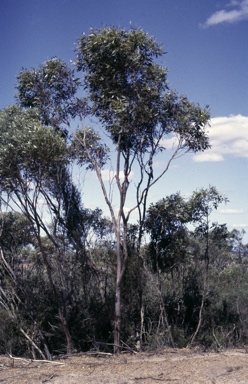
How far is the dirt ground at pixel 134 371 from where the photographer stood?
779 cm

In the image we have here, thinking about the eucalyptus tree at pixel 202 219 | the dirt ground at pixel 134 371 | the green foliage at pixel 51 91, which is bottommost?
the dirt ground at pixel 134 371

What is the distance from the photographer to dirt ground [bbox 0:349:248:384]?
7793 mm

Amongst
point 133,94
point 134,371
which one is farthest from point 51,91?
point 134,371

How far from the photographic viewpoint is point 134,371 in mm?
8383

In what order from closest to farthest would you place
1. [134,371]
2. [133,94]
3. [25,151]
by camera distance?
[134,371], [25,151], [133,94]

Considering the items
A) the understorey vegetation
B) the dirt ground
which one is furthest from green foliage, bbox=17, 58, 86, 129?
the dirt ground

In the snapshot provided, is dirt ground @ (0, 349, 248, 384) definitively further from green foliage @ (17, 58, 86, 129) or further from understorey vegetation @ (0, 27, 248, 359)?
green foliage @ (17, 58, 86, 129)

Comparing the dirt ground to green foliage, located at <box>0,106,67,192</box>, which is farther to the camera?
green foliage, located at <box>0,106,67,192</box>

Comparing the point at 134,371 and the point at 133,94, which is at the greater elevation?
the point at 133,94

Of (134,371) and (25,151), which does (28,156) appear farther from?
(134,371)

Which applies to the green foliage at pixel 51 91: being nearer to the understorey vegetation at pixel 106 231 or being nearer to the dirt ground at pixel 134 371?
the understorey vegetation at pixel 106 231

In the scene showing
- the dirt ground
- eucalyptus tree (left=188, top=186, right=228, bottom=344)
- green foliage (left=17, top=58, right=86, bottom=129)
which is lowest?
the dirt ground

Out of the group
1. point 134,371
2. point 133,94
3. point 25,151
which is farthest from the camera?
point 133,94

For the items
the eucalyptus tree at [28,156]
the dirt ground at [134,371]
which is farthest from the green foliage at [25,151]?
the dirt ground at [134,371]
